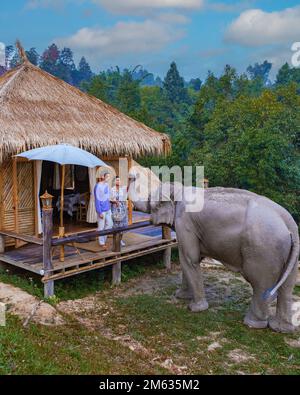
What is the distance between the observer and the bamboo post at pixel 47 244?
687 cm

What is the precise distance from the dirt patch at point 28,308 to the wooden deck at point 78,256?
1.40 ft

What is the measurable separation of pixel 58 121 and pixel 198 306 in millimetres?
4982

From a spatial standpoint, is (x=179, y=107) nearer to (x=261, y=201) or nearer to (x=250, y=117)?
(x=250, y=117)

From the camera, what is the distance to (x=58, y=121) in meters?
9.30

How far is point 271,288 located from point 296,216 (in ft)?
33.2

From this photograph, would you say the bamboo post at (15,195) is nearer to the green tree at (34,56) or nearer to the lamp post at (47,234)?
the lamp post at (47,234)

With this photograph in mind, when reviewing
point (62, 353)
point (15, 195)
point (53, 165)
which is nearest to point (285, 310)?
point (62, 353)

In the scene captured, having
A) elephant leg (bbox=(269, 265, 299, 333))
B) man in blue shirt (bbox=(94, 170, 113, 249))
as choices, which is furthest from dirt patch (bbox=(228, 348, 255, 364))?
man in blue shirt (bbox=(94, 170, 113, 249))

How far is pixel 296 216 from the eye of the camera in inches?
617

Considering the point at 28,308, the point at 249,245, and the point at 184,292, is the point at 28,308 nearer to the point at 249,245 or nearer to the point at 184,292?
the point at 184,292

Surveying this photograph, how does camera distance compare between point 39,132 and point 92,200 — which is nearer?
point 39,132

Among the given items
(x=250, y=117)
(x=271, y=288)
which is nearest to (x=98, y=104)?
(x=271, y=288)

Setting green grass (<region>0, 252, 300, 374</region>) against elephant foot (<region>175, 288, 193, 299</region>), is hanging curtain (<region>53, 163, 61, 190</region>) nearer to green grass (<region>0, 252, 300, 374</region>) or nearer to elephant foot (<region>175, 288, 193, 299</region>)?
green grass (<region>0, 252, 300, 374</region>)

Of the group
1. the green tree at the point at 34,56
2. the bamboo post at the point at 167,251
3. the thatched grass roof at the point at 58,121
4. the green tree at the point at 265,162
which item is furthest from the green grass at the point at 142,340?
the green tree at the point at 34,56
